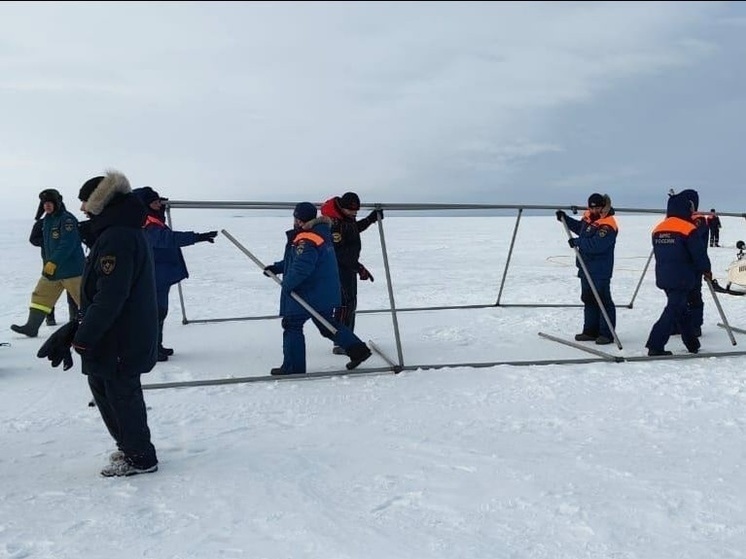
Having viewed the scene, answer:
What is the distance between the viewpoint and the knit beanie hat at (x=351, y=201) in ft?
20.0

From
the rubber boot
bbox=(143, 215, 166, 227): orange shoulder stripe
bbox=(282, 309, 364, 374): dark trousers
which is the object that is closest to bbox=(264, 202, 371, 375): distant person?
bbox=(282, 309, 364, 374): dark trousers

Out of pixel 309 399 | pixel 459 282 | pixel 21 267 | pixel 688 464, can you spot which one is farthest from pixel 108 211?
pixel 21 267

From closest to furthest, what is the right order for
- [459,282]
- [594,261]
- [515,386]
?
1. [515,386]
2. [594,261]
3. [459,282]

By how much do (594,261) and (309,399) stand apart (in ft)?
11.4

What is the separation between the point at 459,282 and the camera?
1288 cm

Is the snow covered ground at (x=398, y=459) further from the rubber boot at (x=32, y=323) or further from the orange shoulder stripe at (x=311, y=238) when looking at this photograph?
the orange shoulder stripe at (x=311, y=238)

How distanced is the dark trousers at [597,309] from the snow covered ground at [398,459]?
31cm

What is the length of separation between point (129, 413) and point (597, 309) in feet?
16.8

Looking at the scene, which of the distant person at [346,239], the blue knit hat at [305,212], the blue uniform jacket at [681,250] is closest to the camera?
the blue knit hat at [305,212]

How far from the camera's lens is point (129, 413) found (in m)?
3.35

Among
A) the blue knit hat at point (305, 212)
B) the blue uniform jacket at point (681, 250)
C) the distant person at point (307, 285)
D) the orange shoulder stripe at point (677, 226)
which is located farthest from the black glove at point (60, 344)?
the orange shoulder stripe at point (677, 226)

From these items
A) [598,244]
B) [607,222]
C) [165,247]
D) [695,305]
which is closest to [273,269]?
[165,247]

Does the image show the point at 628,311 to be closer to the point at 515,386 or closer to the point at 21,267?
the point at 515,386

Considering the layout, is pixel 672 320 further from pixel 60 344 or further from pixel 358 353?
pixel 60 344
